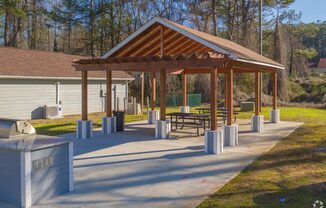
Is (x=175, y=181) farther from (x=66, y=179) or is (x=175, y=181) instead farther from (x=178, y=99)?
(x=178, y=99)

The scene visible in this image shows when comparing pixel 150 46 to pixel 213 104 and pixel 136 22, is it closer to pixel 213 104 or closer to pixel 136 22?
pixel 213 104

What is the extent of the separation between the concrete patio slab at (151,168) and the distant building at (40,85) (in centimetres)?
604

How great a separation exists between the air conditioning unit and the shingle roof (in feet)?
5.47

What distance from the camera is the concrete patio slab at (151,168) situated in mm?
5723

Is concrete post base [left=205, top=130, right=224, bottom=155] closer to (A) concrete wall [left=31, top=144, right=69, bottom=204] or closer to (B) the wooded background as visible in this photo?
(A) concrete wall [left=31, top=144, right=69, bottom=204]

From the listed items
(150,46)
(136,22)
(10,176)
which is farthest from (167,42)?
(136,22)

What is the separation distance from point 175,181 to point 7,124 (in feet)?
10.5

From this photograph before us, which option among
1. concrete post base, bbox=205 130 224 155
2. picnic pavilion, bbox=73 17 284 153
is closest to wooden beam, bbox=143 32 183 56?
picnic pavilion, bbox=73 17 284 153

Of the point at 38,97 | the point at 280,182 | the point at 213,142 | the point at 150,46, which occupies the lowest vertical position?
the point at 280,182

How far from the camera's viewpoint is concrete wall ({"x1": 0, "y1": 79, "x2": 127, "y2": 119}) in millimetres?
16562

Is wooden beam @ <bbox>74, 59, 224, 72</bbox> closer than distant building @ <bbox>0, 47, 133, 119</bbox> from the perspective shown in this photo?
Yes

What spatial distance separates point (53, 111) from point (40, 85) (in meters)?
1.50

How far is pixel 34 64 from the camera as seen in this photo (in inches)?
759

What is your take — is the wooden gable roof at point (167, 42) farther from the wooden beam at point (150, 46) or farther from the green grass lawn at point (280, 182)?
the green grass lawn at point (280, 182)
